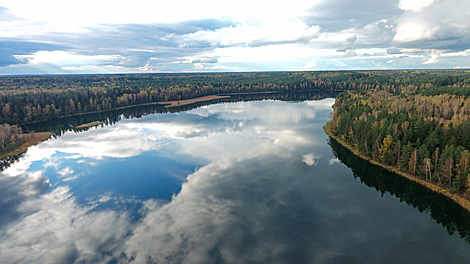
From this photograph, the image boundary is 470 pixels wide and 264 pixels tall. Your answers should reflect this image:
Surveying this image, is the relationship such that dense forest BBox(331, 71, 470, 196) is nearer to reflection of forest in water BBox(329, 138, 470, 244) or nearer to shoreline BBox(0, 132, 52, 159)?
reflection of forest in water BBox(329, 138, 470, 244)

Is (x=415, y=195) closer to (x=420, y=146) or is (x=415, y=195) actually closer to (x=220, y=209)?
(x=420, y=146)

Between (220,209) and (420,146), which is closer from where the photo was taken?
(220,209)

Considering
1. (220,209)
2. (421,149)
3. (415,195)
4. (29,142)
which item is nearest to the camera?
(220,209)

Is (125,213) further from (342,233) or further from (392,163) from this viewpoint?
(392,163)

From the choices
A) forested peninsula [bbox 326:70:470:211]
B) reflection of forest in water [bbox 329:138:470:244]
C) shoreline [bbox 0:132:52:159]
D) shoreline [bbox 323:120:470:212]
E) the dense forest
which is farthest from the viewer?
shoreline [bbox 0:132:52:159]

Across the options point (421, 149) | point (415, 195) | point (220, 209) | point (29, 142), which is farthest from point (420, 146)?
point (29, 142)

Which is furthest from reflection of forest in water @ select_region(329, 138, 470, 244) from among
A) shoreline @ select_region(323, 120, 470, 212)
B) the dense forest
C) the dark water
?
the dense forest
